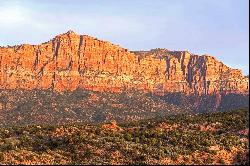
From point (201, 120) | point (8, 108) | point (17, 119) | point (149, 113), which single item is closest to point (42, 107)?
point (8, 108)

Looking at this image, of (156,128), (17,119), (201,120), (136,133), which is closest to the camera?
(136,133)

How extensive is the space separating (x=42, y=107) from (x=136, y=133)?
443 ft

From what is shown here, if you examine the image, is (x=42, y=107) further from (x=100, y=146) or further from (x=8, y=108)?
(x=100, y=146)

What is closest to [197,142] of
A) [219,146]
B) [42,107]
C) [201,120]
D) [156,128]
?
[219,146]

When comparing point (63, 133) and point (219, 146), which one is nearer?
point (219, 146)

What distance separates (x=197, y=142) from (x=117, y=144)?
6.29 metres

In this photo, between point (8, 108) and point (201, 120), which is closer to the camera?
point (201, 120)

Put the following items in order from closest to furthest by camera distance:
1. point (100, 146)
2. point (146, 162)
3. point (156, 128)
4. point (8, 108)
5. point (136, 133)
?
point (146, 162) < point (100, 146) < point (136, 133) < point (156, 128) < point (8, 108)

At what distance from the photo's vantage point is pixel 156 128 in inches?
1817

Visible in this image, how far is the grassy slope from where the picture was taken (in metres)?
31.6

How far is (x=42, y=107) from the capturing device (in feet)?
570

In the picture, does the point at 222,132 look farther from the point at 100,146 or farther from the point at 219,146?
the point at 100,146

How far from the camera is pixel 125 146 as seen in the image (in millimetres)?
34906

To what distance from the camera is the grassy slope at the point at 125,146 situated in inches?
1244
